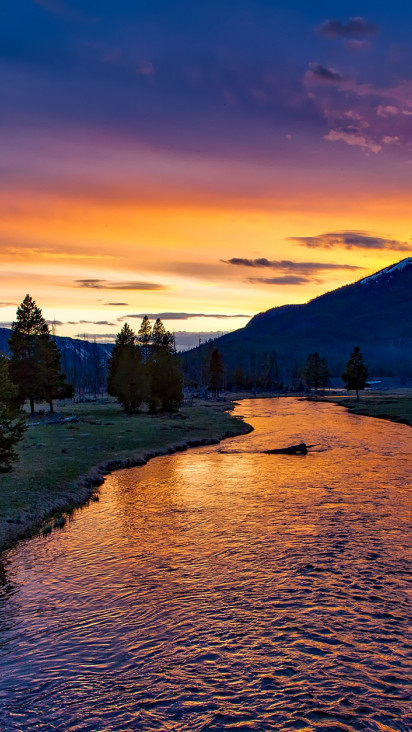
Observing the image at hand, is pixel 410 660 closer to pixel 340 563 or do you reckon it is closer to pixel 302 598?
pixel 302 598

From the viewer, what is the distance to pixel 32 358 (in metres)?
75.1

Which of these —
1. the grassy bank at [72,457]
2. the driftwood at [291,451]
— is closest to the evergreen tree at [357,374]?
the grassy bank at [72,457]

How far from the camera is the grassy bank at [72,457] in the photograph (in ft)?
79.6

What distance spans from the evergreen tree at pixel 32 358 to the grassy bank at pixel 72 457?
8.93m

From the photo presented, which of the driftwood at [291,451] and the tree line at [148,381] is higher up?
the tree line at [148,381]

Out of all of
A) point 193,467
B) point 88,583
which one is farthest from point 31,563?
point 193,467

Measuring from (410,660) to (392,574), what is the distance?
5.05 metres

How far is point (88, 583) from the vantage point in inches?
667

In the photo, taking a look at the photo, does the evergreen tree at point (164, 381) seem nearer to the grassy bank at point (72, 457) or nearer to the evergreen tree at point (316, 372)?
the grassy bank at point (72, 457)

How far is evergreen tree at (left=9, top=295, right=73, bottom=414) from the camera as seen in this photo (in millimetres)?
73938

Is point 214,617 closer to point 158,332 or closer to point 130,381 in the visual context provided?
point 130,381

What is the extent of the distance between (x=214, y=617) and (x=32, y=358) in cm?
6643

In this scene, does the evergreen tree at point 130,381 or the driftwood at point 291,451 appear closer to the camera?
the driftwood at point 291,451

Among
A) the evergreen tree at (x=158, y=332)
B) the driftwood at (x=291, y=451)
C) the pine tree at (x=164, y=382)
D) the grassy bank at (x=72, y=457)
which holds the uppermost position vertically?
the evergreen tree at (x=158, y=332)
